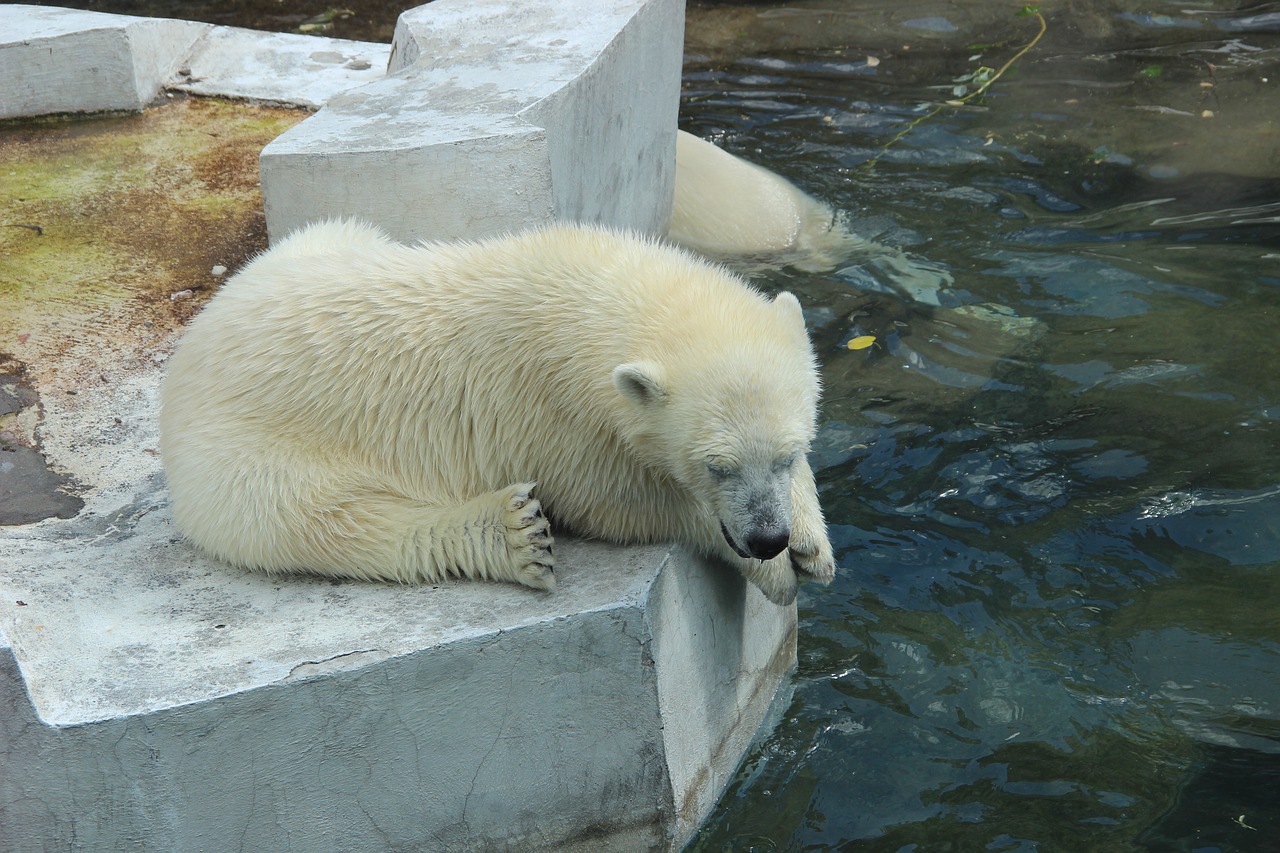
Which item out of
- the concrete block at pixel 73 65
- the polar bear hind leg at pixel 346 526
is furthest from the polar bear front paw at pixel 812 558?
the concrete block at pixel 73 65

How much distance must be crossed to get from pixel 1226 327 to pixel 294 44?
480 centimetres

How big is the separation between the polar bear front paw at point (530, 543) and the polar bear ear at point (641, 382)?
345 mm

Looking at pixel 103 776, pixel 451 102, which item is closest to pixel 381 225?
pixel 451 102

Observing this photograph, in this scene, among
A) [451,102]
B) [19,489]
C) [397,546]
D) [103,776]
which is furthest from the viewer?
[451,102]

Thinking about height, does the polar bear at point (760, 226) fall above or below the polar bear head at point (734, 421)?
below

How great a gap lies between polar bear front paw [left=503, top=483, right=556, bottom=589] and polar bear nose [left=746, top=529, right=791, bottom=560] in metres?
0.45

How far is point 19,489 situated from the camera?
11.5 feet

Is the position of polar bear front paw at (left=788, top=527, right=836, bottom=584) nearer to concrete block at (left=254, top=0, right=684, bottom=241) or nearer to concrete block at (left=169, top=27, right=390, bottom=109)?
concrete block at (left=254, top=0, right=684, bottom=241)

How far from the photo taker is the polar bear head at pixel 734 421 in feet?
8.72

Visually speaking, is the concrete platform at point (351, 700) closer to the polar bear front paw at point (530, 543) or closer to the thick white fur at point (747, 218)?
the polar bear front paw at point (530, 543)

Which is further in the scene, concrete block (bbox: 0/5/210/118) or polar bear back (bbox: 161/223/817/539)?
concrete block (bbox: 0/5/210/118)

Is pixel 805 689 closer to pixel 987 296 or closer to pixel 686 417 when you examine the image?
pixel 686 417

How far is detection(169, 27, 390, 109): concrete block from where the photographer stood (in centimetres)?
624

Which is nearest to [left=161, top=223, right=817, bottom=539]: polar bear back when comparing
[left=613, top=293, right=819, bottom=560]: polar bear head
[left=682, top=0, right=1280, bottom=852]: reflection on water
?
[left=613, top=293, right=819, bottom=560]: polar bear head
